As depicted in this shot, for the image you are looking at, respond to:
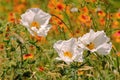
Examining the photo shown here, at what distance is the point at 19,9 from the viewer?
5.56 metres

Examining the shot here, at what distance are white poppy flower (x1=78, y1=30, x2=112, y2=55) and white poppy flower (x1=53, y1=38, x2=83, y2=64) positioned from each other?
35 mm

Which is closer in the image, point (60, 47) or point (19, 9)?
point (60, 47)

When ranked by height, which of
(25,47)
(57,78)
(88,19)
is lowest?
(57,78)

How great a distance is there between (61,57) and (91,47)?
157 millimetres

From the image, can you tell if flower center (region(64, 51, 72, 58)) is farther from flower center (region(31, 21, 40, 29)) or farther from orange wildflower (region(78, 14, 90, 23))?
orange wildflower (region(78, 14, 90, 23))

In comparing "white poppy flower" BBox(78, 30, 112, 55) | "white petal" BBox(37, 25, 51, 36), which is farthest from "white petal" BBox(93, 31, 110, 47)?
"white petal" BBox(37, 25, 51, 36)

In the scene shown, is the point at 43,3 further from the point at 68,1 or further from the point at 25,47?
the point at 25,47

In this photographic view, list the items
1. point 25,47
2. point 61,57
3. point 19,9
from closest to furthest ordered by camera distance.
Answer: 1. point 61,57
2. point 25,47
3. point 19,9

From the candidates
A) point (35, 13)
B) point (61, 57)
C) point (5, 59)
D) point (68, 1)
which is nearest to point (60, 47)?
point (61, 57)

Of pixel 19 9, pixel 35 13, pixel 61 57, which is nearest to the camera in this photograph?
pixel 61 57

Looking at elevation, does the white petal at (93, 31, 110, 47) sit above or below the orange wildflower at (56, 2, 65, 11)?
below

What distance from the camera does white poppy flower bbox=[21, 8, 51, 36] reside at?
2426mm

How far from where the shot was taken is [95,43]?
2.39 m

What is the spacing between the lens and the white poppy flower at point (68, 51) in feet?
7.62
